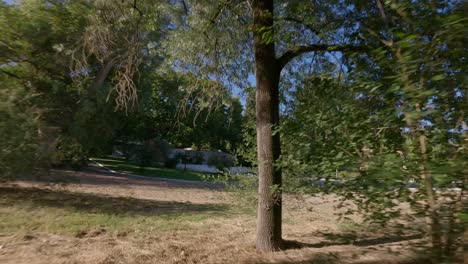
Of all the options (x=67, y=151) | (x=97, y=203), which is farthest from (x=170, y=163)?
(x=97, y=203)

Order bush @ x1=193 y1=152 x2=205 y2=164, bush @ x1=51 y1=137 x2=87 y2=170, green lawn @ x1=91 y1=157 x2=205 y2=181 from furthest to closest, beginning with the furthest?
bush @ x1=193 y1=152 x2=205 y2=164, green lawn @ x1=91 y1=157 x2=205 y2=181, bush @ x1=51 y1=137 x2=87 y2=170

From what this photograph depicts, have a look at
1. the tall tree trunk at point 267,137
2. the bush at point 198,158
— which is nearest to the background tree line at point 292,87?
the tall tree trunk at point 267,137

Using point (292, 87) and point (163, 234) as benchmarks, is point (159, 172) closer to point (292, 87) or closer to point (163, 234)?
point (163, 234)

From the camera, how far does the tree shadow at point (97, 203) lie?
11.2 metres

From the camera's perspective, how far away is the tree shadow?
441 inches

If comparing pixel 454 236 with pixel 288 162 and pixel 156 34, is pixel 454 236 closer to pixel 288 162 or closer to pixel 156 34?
pixel 288 162

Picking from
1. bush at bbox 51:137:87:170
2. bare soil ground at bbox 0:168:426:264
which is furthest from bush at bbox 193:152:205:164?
bare soil ground at bbox 0:168:426:264

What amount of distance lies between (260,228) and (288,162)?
8.62ft

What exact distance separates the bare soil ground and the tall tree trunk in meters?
0.44

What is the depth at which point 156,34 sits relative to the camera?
11.1m

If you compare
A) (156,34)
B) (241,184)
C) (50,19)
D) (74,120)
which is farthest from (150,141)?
(241,184)

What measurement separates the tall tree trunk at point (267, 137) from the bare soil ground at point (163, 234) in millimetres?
438

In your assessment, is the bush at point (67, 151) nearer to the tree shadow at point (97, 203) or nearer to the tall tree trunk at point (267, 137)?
the tree shadow at point (97, 203)

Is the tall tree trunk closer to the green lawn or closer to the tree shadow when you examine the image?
the tree shadow
